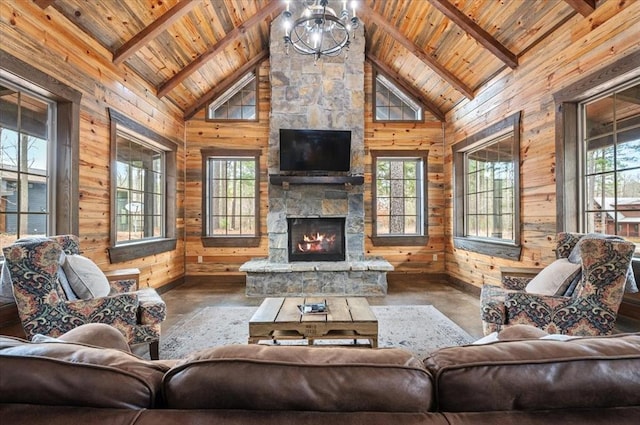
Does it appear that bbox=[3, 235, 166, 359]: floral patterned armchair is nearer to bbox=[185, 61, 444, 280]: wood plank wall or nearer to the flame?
the flame

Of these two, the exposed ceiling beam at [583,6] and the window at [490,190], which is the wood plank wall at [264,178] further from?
the exposed ceiling beam at [583,6]

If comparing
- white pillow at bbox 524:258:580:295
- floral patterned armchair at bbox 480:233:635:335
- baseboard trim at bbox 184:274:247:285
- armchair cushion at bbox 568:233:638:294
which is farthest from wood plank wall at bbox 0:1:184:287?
armchair cushion at bbox 568:233:638:294

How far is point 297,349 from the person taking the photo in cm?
78

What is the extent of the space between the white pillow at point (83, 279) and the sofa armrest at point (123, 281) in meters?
0.24

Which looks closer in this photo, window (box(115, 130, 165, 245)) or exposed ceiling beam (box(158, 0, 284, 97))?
window (box(115, 130, 165, 245))

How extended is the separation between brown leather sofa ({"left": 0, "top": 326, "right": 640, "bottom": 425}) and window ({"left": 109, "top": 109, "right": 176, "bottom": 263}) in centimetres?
360

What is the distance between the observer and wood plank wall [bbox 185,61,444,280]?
572 centimetres

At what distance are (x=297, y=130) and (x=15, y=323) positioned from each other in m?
3.91

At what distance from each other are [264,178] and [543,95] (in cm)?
414

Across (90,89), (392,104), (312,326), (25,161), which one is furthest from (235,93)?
(312,326)

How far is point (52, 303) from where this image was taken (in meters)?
2.18

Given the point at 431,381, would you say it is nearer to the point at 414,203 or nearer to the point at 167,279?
the point at 167,279

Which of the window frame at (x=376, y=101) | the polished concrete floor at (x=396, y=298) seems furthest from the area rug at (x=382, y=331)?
the window frame at (x=376, y=101)

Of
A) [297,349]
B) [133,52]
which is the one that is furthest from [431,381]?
[133,52]
